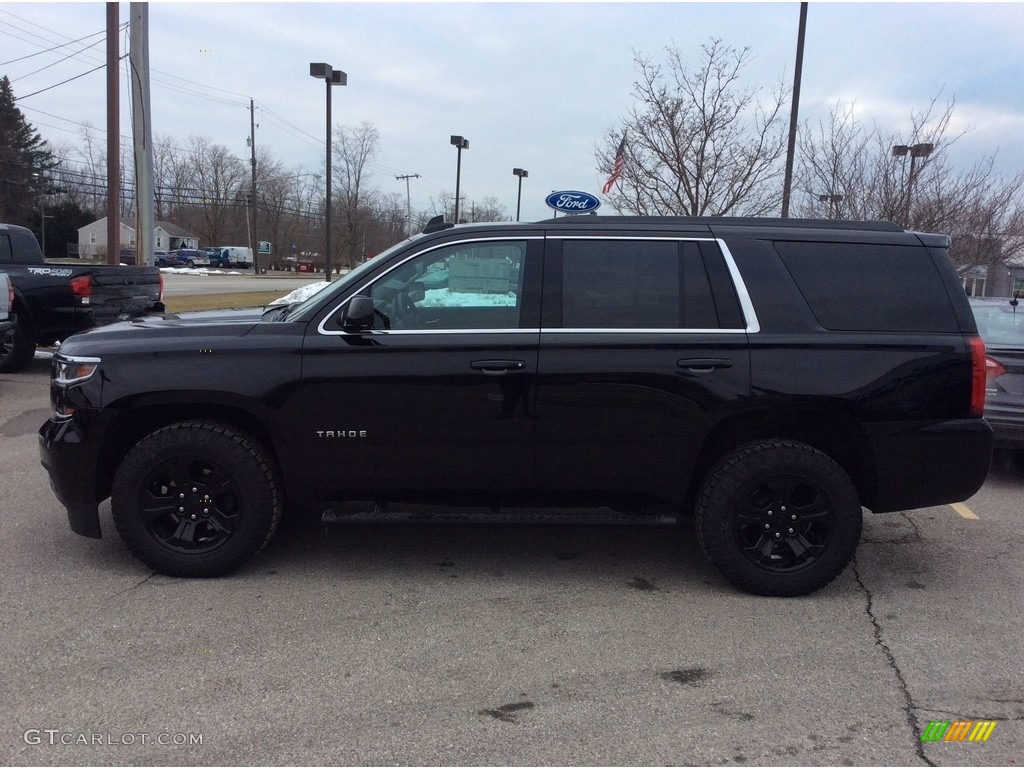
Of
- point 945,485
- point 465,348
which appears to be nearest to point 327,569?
point 465,348

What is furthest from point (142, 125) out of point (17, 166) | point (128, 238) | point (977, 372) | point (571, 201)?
point (128, 238)

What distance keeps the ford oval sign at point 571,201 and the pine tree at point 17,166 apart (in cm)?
5924

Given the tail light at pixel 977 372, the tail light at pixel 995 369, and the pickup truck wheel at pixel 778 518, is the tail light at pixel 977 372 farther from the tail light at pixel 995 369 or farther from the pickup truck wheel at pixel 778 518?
the tail light at pixel 995 369

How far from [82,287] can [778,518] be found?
9425 mm

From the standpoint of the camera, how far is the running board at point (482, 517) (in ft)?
14.9

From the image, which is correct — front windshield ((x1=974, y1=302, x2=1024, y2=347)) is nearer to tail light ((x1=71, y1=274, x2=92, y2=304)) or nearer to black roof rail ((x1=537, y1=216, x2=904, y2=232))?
black roof rail ((x1=537, y1=216, x2=904, y2=232))

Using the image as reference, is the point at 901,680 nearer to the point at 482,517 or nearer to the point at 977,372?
the point at 977,372

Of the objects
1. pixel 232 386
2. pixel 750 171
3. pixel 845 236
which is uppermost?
pixel 750 171

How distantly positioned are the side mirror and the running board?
3.19 feet

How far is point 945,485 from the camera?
14.7 feet

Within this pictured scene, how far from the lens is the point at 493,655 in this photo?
3830mm

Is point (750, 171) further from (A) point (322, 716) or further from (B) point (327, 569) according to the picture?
(A) point (322, 716)

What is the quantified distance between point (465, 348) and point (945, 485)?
8.54 ft

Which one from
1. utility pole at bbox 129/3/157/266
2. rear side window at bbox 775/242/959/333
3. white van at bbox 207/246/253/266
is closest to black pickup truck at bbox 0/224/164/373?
utility pole at bbox 129/3/157/266
